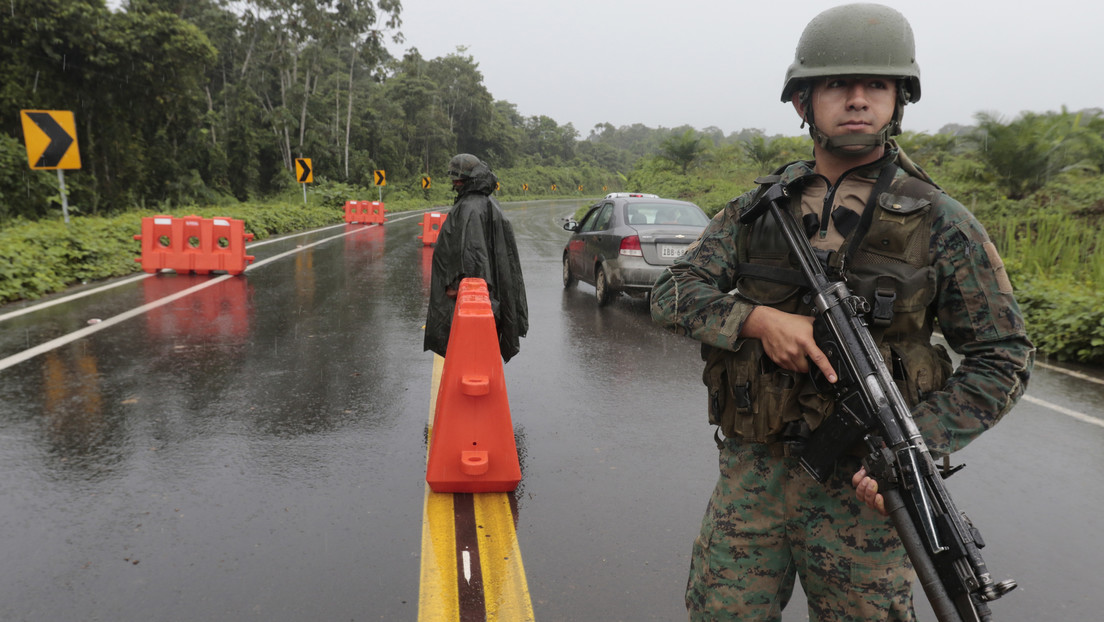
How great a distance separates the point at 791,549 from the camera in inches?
79.8

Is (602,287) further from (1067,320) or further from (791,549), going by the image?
(791,549)

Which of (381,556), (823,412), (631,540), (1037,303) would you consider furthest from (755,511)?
(1037,303)

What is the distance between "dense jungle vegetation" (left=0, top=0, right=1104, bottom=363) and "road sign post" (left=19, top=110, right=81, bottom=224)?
3.49 ft

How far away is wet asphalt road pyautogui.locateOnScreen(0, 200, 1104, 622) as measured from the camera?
10.1 feet

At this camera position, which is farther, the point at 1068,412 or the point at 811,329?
the point at 1068,412

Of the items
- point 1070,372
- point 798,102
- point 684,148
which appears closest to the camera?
point 798,102

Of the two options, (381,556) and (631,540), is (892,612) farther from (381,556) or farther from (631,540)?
(381,556)

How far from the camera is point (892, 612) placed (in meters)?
1.94

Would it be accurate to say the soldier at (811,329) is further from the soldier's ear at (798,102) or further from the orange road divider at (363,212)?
the orange road divider at (363,212)

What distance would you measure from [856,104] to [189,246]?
487 inches

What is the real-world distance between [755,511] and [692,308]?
560mm

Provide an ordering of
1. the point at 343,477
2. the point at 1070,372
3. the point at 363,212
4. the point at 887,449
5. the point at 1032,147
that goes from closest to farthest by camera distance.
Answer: the point at 887,449
the point at 343,477
the point at 1070,372
the point at 1032,147
the point at 363,212

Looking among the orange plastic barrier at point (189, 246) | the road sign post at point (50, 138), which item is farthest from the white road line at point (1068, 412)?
the road sign post at point (50, 138)

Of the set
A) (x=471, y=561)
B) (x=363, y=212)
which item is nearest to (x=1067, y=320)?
(x=471, y=561)
